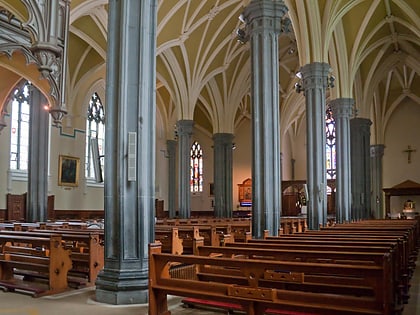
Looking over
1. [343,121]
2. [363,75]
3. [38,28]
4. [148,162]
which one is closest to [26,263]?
[148,162]

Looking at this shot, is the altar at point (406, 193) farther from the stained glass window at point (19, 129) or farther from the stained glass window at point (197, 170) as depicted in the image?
the stained glass window at point (19, 129)

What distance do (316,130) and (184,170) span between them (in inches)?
371

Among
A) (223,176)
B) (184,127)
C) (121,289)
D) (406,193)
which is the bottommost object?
(121,289)

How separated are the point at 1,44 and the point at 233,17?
38.2 ft

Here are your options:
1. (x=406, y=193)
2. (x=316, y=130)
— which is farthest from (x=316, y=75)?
(x=406, y=193)

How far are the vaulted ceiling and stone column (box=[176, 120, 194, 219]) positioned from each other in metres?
0.87

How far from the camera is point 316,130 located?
58.3 feet

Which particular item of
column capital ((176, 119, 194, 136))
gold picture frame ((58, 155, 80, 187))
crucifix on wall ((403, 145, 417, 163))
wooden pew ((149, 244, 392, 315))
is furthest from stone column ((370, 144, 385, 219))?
wooden pew ((149, 244, 392, 315))

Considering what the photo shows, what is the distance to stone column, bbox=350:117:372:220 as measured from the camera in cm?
2742

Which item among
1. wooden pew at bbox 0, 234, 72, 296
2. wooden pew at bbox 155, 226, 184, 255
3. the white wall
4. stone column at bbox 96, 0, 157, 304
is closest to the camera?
stone column at bbox 96, 0, 157, 304

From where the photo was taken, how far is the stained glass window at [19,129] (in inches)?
880

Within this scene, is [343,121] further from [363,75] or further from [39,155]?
[39,155]

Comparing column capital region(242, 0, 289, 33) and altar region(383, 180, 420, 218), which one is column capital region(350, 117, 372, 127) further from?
column capital region(242, 0, 289, 33)

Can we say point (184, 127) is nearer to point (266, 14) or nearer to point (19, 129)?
point (19, 129)
